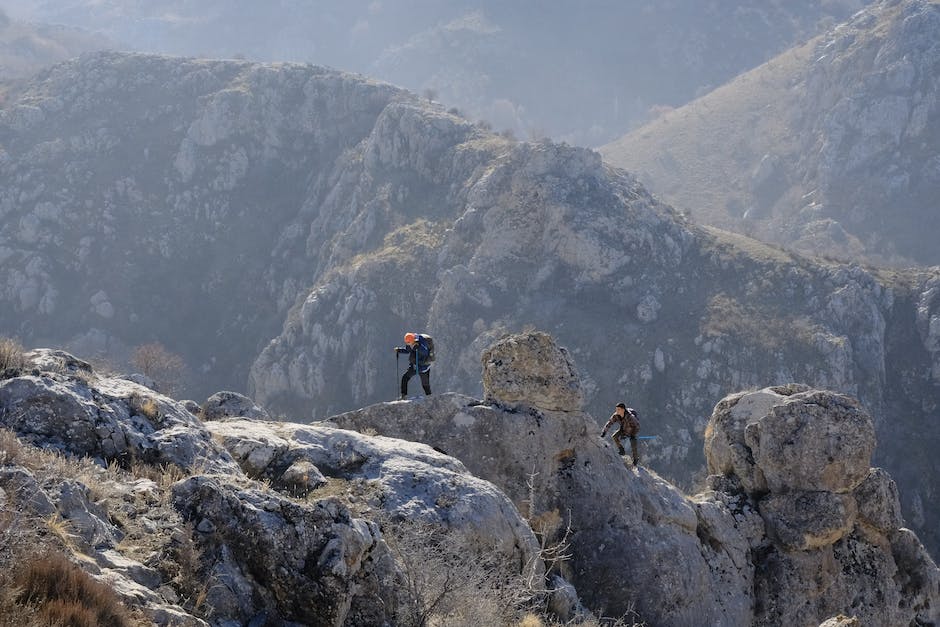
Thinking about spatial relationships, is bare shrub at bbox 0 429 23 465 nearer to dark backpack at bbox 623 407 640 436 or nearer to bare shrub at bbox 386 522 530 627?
bare shrub at bbox 386 522 530 627

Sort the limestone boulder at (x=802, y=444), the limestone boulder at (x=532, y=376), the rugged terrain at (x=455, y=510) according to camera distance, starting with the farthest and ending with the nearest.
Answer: the limestone boulder at (x=802, y=444) → the limestone boulder at (x=532, y=376) → the rugged terrain at (x=455, y=510)

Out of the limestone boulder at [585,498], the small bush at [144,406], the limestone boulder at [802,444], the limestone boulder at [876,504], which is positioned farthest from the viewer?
the limestone boulder at [876,504]

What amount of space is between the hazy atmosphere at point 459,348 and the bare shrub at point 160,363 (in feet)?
2.07

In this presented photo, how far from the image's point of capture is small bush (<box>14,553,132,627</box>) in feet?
19.1

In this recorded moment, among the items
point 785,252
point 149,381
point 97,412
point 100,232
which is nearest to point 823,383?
point 785,252

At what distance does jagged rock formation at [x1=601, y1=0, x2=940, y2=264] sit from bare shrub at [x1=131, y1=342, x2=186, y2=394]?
71314mm

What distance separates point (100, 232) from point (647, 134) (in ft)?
353

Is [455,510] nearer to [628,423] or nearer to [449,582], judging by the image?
[449,582]

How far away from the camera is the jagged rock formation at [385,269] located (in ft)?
208

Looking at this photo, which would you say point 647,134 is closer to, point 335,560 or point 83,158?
point 83,158

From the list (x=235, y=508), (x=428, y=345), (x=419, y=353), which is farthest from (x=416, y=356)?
(x=235, y=508)

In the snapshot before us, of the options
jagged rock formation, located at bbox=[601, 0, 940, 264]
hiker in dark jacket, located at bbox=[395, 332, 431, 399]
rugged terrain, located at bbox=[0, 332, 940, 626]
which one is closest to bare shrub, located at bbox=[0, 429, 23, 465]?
rugged terrain, located at bbox=[0, 332, 940, 626]

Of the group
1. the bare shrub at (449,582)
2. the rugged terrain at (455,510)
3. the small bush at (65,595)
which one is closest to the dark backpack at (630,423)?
the rugged terrain at (455,510)

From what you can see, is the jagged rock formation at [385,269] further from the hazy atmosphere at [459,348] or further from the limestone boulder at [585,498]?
the limestone boulder at [585,498]
